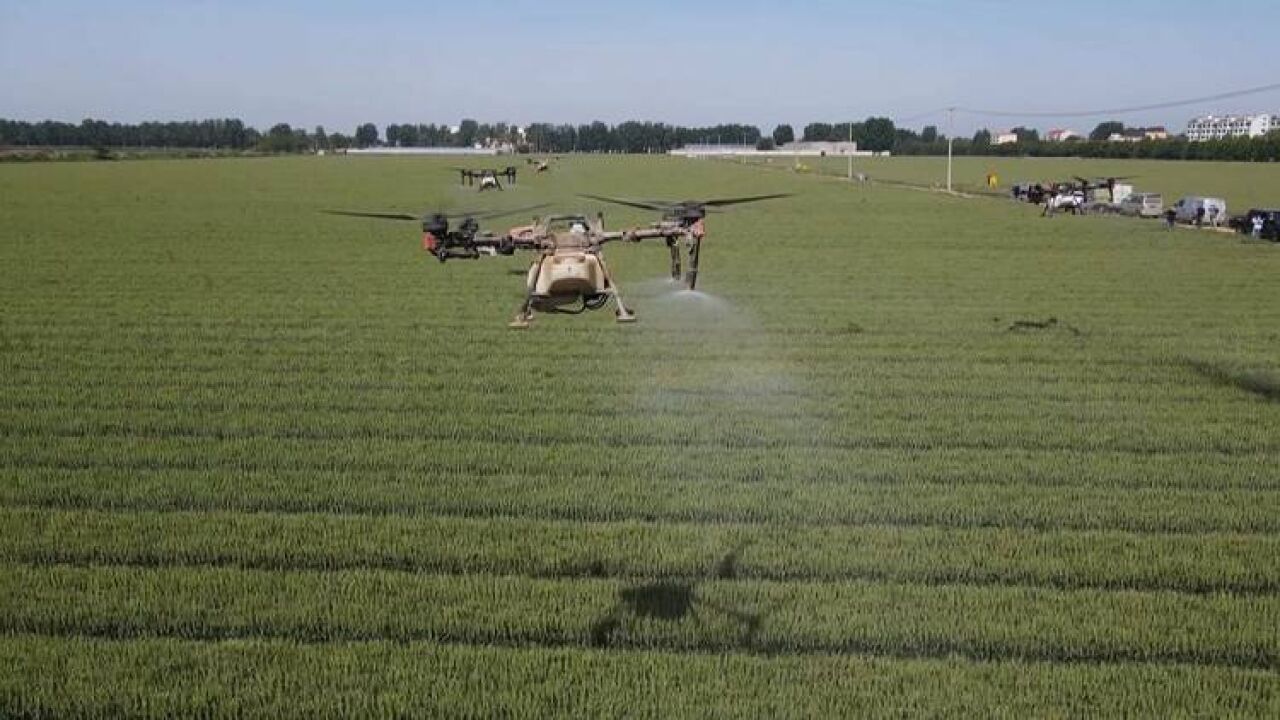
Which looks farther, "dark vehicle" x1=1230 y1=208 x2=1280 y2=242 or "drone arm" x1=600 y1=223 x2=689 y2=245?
"dark vehicle" x1=1230 y1=208 x2=1280 y2=242

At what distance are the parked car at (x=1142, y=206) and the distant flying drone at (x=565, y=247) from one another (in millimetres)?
58903

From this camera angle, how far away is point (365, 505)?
1438 centimetres

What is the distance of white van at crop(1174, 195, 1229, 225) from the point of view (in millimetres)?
57375

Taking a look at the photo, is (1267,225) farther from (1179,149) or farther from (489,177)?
(1179,149)

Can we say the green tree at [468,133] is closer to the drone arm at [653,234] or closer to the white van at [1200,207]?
the white van at [1200,207]

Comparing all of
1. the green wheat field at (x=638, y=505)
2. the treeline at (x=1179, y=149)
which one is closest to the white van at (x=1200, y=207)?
the green wheat field at (x=638, y=505)

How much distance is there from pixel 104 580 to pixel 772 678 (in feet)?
22.0

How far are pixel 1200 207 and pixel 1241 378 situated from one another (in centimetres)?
4005

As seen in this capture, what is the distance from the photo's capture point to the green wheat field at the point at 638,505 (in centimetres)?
992

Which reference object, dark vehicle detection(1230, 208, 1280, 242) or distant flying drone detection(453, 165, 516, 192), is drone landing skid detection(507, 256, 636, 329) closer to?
distant flying drone detection(453, 165, 516, 192)

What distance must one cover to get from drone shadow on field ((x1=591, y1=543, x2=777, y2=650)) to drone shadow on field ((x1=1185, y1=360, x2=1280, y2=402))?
13.2 meters

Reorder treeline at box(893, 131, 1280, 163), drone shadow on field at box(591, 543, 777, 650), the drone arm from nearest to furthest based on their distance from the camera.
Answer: the drone arm < drone shadow on field at box(591, 543, 777, 650) < treeline at box(893, 131, 1280, 163)

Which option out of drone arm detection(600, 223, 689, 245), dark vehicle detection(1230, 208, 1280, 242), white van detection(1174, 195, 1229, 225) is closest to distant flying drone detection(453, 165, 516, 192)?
drone arm detection(600, 223, 689, 245)

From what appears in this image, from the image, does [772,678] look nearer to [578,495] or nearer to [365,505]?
[578,495]
